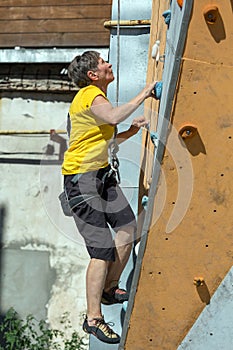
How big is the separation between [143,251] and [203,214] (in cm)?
35

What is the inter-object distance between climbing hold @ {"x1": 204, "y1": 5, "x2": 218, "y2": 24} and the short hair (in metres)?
1.09

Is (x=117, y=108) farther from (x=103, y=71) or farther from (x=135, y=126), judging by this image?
(x=135, y=126)

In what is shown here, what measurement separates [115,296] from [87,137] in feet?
3.17

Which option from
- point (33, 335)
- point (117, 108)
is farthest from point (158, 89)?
point (33, 335)

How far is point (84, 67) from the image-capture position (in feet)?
15.6

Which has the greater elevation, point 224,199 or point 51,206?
point 224,199

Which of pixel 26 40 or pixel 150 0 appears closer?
pixel 150 0

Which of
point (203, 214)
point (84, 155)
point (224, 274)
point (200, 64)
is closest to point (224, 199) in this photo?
point (203, 214)

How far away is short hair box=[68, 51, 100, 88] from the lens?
473 centimetres

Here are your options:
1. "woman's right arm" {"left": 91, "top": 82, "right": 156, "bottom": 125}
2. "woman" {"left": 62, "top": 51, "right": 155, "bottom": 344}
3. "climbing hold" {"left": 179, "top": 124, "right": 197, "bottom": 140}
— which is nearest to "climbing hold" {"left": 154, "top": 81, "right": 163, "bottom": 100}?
"woman's right arm" {"left": 91, "top": 82, "right": 156, "bottom": 125}

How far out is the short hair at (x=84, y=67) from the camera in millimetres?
4734

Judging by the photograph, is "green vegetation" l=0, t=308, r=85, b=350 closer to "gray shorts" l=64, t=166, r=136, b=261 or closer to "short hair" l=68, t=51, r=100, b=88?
"gray shorts" l=64, t=166, r=136, b=261

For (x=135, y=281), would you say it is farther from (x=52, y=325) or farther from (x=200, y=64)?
(x=52, y=325)

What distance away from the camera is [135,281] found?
13.7 feet
